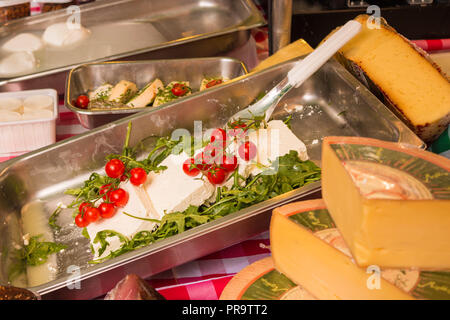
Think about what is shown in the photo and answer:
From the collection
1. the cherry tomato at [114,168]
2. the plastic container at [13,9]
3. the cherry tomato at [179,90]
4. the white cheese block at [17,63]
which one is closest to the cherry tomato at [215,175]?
the cherry tomato at [114,168]

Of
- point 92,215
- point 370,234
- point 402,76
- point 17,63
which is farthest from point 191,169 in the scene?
point 17,63

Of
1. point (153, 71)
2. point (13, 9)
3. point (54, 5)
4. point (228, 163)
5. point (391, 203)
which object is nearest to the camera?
point (391, 203)

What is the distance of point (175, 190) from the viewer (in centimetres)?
114

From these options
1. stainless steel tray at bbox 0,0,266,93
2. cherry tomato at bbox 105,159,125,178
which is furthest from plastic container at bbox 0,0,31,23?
cherry tomato at bbox 105,159,125,178

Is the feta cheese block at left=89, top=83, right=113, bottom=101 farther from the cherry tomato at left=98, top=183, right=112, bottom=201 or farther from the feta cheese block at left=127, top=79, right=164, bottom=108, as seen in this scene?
the cherry tomato at left=98, top=183, right=112, bottom=201

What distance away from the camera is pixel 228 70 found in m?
1.67

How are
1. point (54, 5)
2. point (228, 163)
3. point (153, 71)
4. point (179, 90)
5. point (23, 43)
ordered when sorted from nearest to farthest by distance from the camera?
1. point (228, 163)
2. point (179, 90)
3. point (153, 71)
4. point (23, 43)
5. point (54, 5)

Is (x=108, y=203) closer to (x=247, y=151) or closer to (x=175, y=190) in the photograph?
(x=175, y=190)

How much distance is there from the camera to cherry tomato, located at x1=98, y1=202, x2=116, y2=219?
1.11m

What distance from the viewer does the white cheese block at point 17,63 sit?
A: 1722mm

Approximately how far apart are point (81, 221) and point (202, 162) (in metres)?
0.34

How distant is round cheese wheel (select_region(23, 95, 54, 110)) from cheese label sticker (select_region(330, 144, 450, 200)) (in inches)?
40.5

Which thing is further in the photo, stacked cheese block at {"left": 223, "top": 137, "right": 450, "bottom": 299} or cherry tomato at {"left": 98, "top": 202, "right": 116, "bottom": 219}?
cherry tomato at {"left": 98, "top": 202, "right": 116, "bottom": 219}
